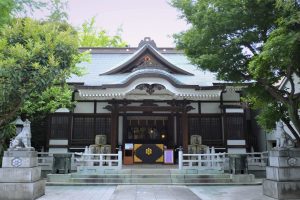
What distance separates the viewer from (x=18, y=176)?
32.4 ft

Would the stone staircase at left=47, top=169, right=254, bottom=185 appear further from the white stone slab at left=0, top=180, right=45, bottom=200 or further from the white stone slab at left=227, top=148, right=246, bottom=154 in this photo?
the white stone slab at left=0, top=180, right=45, bottom=200

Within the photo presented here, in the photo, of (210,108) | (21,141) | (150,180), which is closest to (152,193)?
(150,180)

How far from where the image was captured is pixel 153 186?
508 inches

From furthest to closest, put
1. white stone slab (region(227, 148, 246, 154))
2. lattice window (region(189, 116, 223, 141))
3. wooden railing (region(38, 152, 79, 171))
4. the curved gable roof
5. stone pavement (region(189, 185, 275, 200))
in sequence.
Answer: the curved gable roof < lattice window (region(189, 116, 223, 141)) < white stone slab (region(227, 148, 246, 154)) < wooden railing (region(38, 152, 79, 171)) < stone pavement (region(189, 185, 275, 200))

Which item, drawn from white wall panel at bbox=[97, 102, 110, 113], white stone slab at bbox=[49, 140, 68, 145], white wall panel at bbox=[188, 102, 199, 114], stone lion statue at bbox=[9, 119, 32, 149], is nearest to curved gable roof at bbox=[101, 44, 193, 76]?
white wall panel at bbox=[188, 102, 199, 114]

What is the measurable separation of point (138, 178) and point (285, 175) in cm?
664

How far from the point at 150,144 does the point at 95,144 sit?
10.6 ft

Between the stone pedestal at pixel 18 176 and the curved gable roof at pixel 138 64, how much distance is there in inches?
368

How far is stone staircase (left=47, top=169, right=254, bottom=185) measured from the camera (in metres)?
13.6

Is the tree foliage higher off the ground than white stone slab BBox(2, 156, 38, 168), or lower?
higher

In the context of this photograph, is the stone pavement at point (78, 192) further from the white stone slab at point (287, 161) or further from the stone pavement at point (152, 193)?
the white stone slab at point (287, 161)

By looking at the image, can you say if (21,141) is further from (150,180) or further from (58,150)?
(58,150)

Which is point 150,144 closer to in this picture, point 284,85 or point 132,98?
point 132,98

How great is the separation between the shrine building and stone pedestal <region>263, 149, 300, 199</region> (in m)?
6.45
